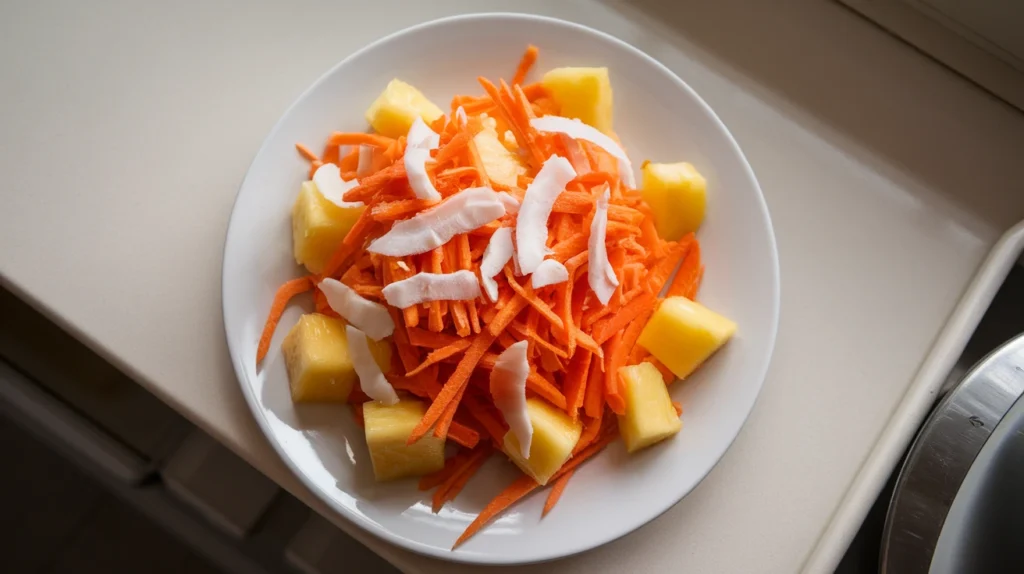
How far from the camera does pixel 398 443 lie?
2.69 ft

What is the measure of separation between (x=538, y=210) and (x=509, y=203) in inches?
1.4

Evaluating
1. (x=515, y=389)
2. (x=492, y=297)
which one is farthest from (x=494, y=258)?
(x=515, y=389)

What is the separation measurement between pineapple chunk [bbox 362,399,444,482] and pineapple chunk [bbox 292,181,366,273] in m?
0.20

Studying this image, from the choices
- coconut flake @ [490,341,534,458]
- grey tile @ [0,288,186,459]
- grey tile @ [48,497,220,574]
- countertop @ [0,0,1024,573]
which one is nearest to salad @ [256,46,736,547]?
coconut flake @ [490,341,534,458]

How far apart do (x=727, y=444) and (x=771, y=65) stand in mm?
610

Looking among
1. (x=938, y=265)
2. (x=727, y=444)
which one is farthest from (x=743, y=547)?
(x=938, y=265)

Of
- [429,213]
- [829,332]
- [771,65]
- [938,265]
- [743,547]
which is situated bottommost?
[743,547]

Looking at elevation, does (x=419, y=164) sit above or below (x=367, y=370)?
above

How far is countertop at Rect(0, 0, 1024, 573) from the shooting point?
3.07 feet

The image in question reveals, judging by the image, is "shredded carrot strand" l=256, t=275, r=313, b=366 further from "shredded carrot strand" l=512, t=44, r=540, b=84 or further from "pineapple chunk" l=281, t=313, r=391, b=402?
"shredded carrot strand" l=512, t=44, r=540, b=84

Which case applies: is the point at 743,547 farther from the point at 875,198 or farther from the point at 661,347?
the point at 875,198

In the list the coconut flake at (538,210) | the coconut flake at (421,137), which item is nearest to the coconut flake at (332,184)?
the coconut flake at (421,137)

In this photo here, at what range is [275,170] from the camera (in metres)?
0.93

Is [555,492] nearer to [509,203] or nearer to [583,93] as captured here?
[509,203]
